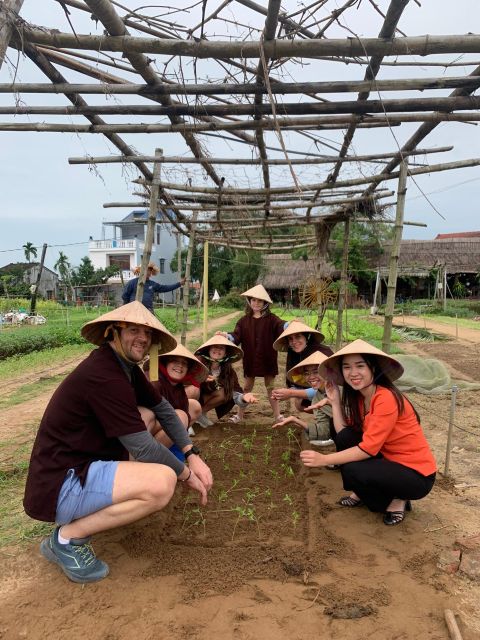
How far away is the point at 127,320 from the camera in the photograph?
2.43 m

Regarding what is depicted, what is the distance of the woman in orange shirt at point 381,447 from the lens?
2.71m

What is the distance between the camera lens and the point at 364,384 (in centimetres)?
285

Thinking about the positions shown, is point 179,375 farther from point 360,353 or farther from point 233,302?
point 233,302

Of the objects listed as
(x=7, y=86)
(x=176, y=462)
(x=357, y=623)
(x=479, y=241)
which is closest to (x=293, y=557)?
(x=357, y=623)

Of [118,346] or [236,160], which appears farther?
[236,160]

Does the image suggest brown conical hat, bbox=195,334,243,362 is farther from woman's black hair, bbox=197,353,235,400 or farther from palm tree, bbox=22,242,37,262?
palm tree, bbox=22,242,37,262

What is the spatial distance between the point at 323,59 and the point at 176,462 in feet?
8.04

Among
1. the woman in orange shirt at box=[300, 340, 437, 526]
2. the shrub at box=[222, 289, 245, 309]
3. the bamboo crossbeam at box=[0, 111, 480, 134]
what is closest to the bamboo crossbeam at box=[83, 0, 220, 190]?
the bamboo crossbeam at box=[0, 111, 480, 134]

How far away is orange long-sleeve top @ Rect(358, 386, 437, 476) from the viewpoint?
2688 mm

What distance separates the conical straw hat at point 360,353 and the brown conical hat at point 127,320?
3.37 feet

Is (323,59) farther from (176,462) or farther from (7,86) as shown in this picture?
(176,462)

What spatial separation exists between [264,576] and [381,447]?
991 mm

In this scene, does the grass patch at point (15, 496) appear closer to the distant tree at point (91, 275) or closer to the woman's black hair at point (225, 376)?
the woman's black hair at point (225, 376)


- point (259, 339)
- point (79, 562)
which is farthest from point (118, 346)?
point (259, 339)
